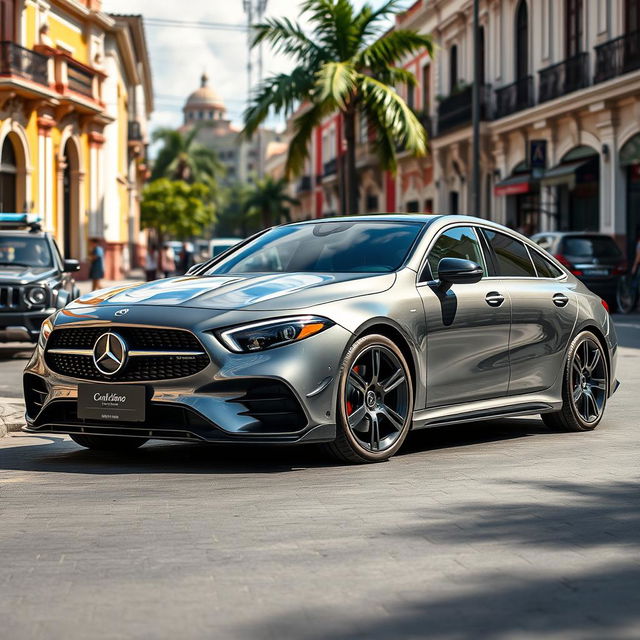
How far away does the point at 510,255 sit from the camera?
883 centimetres

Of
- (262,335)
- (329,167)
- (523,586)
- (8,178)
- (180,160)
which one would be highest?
(180,160)

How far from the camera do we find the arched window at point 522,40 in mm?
38750

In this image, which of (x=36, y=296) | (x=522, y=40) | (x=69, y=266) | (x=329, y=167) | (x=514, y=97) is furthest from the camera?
(x=329, y=167)

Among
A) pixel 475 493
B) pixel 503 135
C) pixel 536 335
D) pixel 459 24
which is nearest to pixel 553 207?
pixel 503 135

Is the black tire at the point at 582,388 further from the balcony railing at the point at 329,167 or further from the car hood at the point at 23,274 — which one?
the balcony railing at the point at 329,167

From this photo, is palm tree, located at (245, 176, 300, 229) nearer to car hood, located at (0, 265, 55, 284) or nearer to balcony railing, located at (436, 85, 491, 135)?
balcony railing, located at (436, 85, 491, 135)

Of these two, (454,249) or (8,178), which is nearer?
(454,249)

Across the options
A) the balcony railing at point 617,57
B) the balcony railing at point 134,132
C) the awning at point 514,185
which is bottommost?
the awning at point 514,185

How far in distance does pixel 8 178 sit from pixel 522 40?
15325mm

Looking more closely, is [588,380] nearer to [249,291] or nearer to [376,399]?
[376,399]

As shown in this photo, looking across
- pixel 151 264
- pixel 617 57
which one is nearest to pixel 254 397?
pixel 617 57

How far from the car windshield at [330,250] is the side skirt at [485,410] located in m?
0.88

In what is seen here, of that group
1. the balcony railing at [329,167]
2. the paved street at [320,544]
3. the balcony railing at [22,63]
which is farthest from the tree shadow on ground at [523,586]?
the balcony railing at [329,167]

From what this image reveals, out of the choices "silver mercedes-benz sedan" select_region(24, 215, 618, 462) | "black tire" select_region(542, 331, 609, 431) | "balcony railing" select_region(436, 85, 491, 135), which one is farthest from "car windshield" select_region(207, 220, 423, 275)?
"balcony railing" select_region(436, 85, 491, 135)
